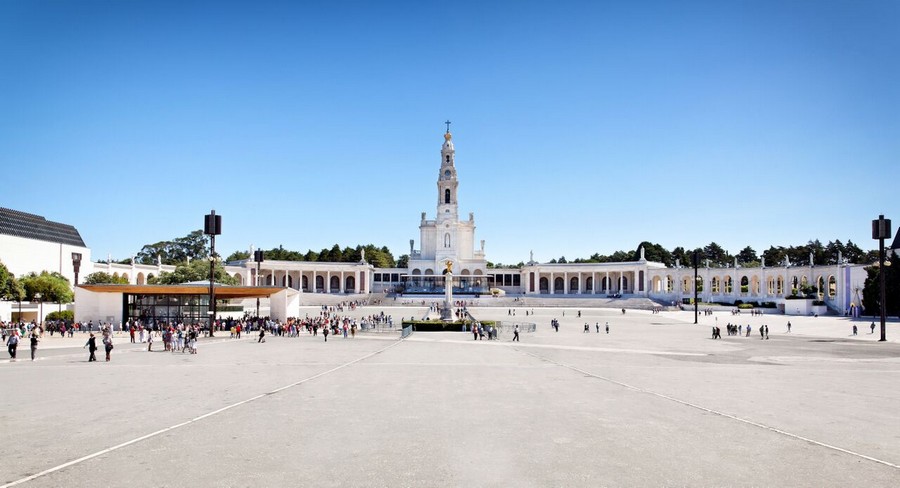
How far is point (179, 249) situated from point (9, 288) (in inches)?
3236

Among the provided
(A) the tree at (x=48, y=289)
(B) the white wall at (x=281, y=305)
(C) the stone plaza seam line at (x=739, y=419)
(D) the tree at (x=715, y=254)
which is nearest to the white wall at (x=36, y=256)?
(A) the tree at (x=48, y=289)

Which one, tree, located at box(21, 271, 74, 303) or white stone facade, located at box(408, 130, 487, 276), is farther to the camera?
white stone facade, located at box(408, 130, 487, 276)

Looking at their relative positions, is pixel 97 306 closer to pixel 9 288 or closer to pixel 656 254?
pixel 9 288

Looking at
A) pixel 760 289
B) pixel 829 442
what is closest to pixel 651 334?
pixel 829 442

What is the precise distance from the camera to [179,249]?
433ft

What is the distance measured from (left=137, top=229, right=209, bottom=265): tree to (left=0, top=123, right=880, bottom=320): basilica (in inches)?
909

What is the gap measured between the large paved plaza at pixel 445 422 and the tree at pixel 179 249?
113744 millimetres

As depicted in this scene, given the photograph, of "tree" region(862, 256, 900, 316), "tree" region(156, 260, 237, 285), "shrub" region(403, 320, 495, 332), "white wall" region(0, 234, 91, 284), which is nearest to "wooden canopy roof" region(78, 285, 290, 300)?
"shrub" region(403, 320, 495, 332)

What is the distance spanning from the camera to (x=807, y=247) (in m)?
133

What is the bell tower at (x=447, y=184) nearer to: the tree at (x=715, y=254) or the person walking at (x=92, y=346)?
the tree at (x=715, y=254)

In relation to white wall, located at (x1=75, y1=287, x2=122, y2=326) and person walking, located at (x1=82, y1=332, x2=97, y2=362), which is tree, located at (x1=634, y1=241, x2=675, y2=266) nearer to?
white wall, located at (x1=75, y1=287, x2=122, y2=326)

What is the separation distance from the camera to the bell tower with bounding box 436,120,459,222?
12719 cm

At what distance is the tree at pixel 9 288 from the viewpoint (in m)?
51.1

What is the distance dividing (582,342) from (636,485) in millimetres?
30068
